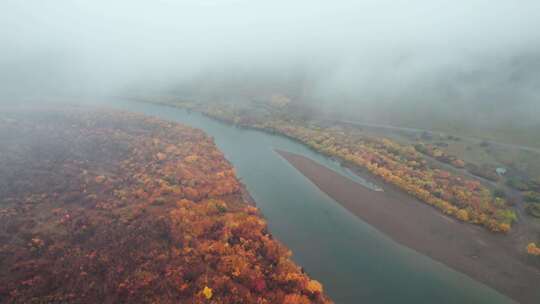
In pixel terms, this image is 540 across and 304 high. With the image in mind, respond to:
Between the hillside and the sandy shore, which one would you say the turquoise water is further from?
the hillside

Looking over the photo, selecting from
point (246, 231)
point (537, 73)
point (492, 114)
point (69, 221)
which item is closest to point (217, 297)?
point (246, 231)

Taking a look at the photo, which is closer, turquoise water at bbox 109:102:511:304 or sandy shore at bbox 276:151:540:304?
turquoise water at bbox 109:102:511:304

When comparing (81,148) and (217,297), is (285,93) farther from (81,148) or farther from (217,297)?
(217,297)

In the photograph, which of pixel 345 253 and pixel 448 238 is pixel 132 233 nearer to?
pixel 345 253

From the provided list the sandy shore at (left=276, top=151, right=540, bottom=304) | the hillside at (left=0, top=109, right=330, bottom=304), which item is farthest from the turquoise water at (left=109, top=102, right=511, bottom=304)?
the hillside at (left=0, top=109, right=330, bottom=304)

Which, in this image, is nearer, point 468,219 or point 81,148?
point 468,219

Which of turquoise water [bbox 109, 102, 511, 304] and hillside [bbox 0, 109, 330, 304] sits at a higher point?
hillside [bbox 0, 109, 330, 304]

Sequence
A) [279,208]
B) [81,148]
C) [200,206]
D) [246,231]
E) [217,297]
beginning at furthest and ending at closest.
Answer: [81,148] → [279,208] → [200,206] → [246,231] → [217,297]

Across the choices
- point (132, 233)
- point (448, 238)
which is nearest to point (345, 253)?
point (448, 238)
